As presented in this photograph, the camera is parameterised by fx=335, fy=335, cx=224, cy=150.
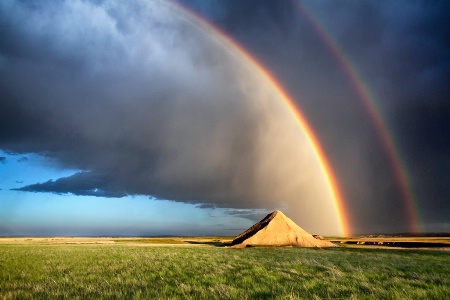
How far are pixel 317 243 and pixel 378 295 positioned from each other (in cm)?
5756

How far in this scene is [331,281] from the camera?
1430 centimetres

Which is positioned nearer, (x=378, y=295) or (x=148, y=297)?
(x=148, y=297)

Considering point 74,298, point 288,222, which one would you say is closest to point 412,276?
point 74,298

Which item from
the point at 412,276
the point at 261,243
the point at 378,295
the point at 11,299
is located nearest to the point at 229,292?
the point at 378,295

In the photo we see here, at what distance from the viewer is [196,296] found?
34.2 feet

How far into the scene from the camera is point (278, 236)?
68500mm

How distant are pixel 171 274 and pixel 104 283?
14.0 ft

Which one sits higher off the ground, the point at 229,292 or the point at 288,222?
the point at 288,222

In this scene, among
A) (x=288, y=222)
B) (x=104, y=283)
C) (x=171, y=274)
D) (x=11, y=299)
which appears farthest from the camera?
(x=288, y=222)

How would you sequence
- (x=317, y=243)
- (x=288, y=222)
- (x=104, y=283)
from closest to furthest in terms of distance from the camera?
(x=104, y=283), (x=317, y=243), (x=288, y=222)

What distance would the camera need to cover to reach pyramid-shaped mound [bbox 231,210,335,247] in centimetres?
6562

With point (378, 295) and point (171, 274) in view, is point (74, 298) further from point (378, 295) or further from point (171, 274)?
point (378, 295)

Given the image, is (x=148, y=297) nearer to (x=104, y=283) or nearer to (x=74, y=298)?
(x=74, y=298)

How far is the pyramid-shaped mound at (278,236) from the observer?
215ft
